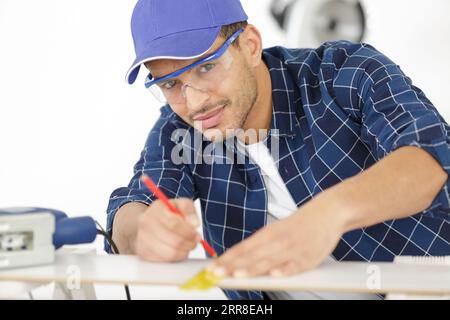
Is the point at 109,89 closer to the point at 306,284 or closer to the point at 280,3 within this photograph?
the point at 280,3

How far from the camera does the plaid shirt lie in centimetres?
124

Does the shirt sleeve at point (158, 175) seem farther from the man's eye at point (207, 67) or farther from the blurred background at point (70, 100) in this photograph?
the blurred background at point (70, 100)

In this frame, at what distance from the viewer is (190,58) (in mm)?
1170

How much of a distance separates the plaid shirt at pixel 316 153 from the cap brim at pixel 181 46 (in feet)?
1.04

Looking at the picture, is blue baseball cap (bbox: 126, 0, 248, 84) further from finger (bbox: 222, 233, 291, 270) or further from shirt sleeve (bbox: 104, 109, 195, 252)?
finger (bbox: 222, 233, 291, 270)

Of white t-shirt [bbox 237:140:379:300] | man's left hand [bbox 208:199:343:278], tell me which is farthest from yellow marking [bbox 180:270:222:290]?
white t-shirt [bbox 237:140:379:300]

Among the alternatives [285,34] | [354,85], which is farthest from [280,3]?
[354,85]

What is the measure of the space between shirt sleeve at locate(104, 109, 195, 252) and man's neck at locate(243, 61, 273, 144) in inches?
8.1

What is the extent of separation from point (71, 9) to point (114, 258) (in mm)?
2458

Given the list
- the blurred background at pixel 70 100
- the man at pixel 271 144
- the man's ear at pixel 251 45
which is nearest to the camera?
the man at pixel 271 144

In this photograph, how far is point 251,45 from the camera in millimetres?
1415

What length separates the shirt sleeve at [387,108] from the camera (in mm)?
958

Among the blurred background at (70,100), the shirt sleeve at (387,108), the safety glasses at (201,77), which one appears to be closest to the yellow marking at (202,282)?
Answer: the shirt sleeve at (387,108)

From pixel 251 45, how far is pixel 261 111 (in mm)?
A: 183
